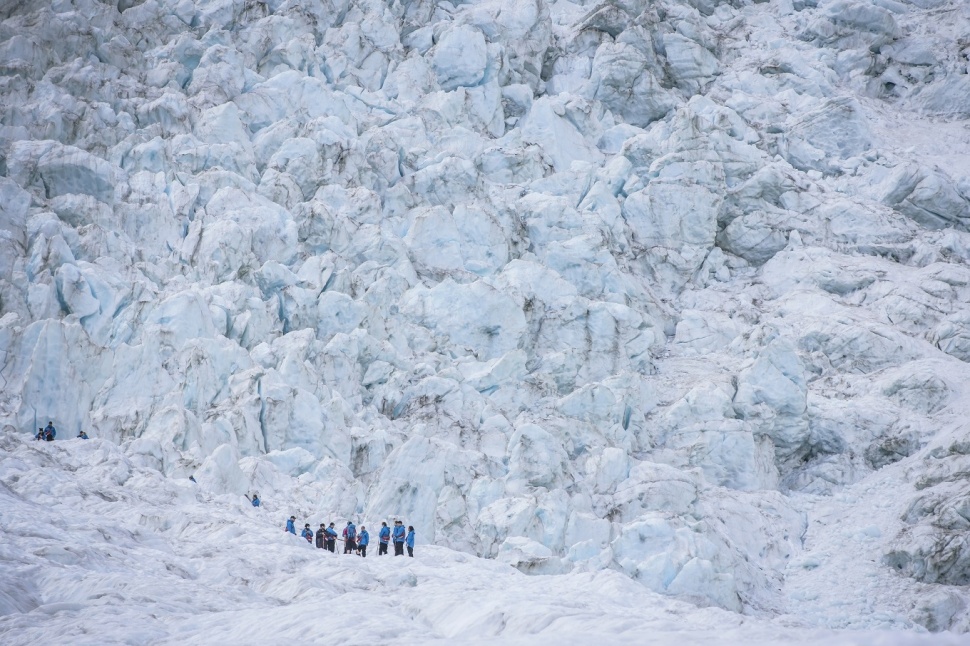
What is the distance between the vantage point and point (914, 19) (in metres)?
56.8

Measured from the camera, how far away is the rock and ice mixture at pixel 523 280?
2589 centimetres

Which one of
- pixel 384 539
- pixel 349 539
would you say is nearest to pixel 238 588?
pixel 349 539

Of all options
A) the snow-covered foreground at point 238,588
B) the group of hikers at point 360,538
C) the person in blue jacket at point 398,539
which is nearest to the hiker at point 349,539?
the group of hikers at point 360,538

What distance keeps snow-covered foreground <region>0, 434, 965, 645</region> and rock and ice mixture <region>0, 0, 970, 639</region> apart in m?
0.34

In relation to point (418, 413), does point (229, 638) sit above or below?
above

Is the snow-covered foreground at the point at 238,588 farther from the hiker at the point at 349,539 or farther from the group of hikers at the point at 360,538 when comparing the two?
the hiker at the point at 349,539

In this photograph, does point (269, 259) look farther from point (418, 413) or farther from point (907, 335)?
point (907, 335)

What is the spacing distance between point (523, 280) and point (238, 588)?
1012 inches

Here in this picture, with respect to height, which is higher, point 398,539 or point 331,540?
point 398,539

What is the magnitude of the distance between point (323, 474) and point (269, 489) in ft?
6.09

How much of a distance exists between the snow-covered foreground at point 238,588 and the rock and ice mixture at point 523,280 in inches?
13.5

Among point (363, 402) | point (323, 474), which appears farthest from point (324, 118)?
point (323, 474)

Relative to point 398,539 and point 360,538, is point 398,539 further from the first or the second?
point 360,538

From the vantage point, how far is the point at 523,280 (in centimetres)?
3803
